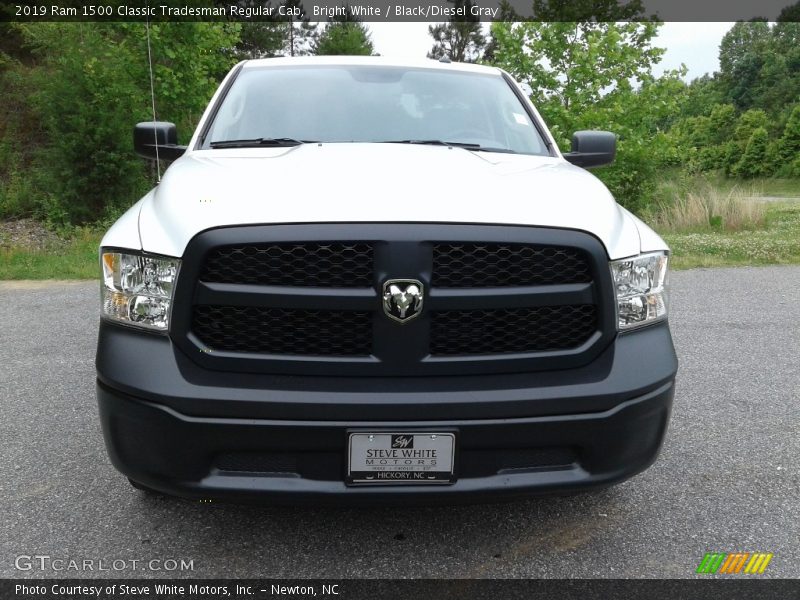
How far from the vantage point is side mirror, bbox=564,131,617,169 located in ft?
12.2

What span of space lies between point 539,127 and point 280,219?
1.94m

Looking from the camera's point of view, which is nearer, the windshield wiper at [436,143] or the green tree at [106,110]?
the windshield wiper at [436,143]

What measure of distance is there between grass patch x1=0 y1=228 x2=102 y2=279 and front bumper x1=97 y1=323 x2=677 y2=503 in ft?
22.5

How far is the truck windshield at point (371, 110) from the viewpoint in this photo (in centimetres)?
331

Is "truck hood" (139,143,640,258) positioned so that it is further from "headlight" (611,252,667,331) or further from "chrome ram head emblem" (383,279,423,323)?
"chrome ram head emblem" (383,279,423,323)

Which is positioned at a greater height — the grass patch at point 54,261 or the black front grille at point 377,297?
the black front grille at point 377,297

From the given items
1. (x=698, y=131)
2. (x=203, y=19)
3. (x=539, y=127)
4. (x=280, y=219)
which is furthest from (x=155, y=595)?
(x=698, y=131)

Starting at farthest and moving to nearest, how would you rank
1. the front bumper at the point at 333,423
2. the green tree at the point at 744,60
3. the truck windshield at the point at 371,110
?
the green tree at the point at 744,60 < the truck windshield at the point at 371,110 < the front bumper at the point at 333,423

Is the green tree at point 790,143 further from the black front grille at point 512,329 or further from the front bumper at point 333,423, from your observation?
the front bumper at point 333,423

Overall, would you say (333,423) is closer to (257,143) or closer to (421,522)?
(421,522)

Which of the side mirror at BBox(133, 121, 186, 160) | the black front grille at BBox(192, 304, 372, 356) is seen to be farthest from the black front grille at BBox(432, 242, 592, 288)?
the side mirror at BBox(133, 121, 186, 160)

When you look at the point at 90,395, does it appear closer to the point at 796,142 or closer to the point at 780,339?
the point at 780,339

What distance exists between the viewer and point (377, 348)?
2.12 metres

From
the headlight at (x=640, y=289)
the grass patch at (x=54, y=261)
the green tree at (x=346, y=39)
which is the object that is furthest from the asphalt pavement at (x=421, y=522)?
the green tree at (x=346, y=39)
